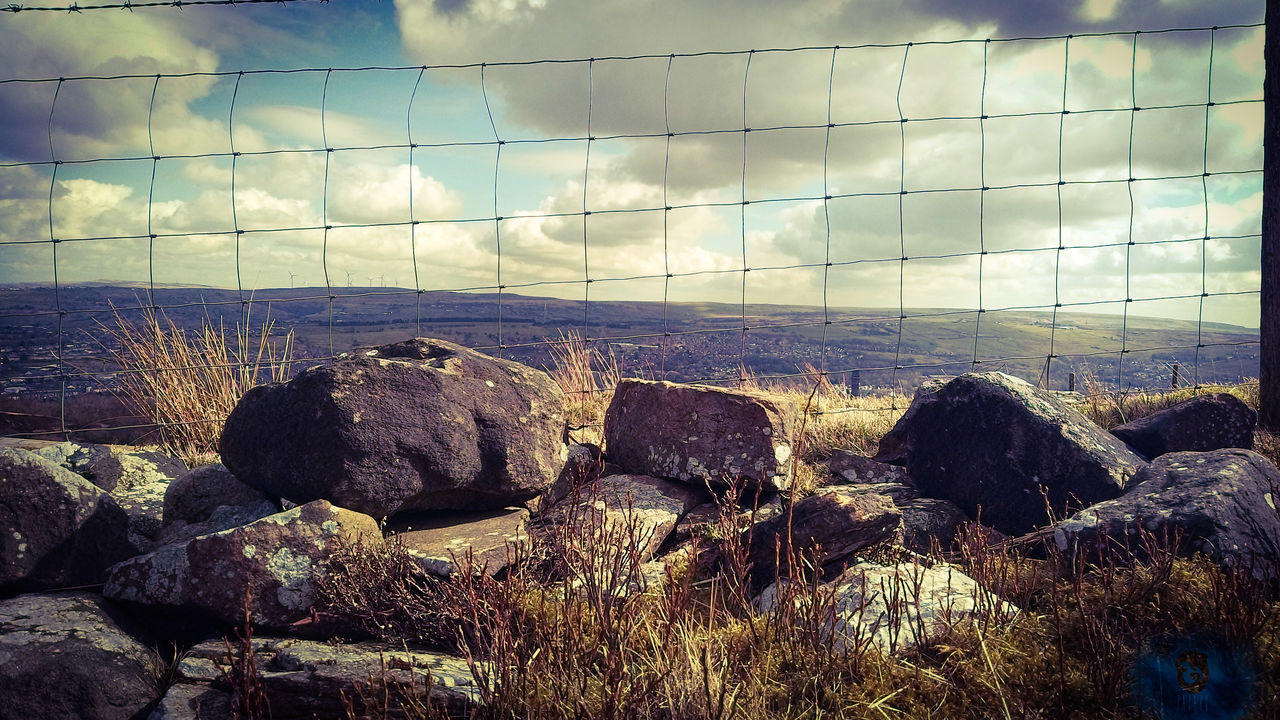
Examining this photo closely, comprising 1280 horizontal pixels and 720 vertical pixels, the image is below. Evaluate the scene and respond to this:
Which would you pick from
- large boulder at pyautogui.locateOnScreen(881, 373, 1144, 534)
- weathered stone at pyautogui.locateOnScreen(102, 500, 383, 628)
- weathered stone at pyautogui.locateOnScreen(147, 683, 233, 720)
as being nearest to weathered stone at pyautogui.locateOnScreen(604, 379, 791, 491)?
large boulder at pyautogui.locateOnScreen(881, 373, 1144, 534)

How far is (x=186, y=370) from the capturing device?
290 inches

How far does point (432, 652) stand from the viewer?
327 centimetres

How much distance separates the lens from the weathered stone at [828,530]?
3957mm

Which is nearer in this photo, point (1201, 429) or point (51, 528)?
point (51, 528)

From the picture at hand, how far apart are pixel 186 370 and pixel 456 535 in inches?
182

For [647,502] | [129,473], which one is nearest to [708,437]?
[647,502]

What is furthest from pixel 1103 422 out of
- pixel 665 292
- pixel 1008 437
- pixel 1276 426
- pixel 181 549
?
pixel 181 549

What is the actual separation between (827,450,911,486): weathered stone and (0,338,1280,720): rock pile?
2 cm

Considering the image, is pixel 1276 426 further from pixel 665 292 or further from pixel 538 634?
pixel 538 634

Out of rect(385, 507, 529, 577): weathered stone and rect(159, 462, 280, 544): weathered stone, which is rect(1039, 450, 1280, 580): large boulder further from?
rect(159, 462, 280, 544): weathered stone

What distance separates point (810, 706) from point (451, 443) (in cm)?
238

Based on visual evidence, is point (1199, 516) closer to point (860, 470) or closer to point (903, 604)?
point (903, 604)

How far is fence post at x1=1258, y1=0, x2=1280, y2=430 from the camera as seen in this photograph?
272 inches

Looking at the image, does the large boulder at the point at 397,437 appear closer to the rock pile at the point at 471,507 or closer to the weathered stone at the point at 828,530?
the rock pile at the point at 471,507
